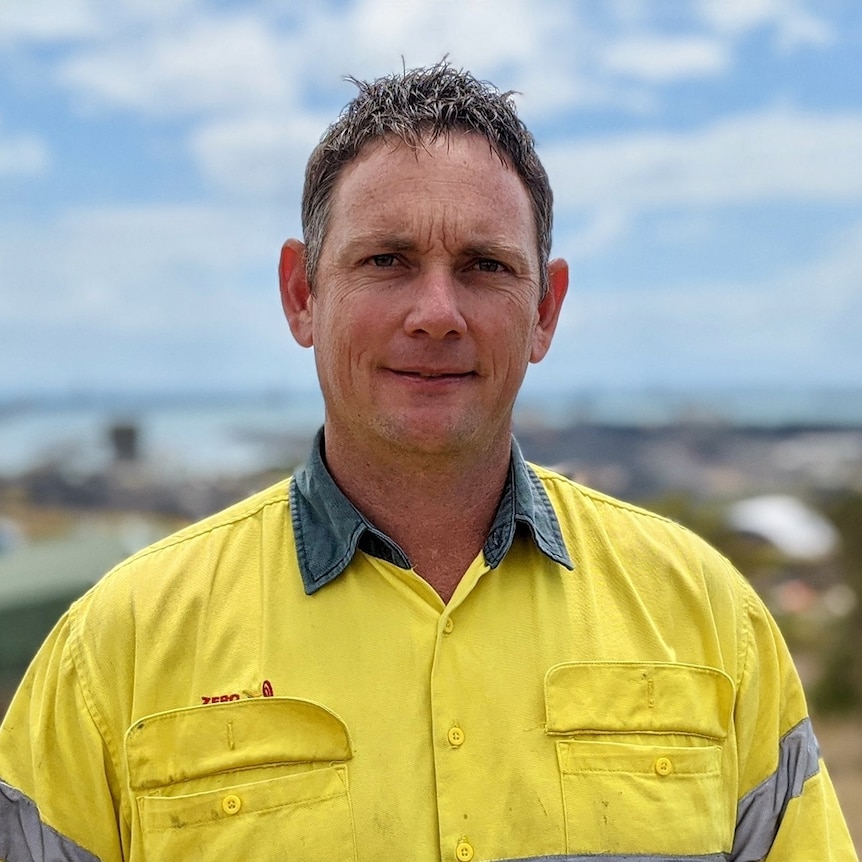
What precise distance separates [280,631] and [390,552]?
0.23m

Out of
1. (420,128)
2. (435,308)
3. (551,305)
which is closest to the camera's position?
(435,308)

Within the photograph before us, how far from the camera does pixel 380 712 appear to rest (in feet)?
6.12

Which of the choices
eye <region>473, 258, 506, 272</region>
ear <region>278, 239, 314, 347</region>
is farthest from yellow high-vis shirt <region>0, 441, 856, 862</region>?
eye <region>473, 258, 506, 272</region>

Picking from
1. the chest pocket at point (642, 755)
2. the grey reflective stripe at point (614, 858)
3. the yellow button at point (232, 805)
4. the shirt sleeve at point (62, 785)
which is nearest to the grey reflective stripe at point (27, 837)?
the shirt sleeve at point (62, 785)

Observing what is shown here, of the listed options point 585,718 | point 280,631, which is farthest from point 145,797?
point 585,718

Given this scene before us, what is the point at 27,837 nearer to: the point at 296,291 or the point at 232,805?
the point at 232,805

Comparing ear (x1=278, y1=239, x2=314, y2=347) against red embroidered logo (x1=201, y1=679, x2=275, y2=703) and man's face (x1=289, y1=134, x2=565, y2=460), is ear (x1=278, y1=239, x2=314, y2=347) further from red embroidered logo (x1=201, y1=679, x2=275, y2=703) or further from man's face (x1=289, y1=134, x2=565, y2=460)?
red embroidered logo (x1=201, y1=679, x2=275, y2=703)

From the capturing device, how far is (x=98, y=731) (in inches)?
75.1

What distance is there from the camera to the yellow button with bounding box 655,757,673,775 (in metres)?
1.95

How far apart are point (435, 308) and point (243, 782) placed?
0.82 metres

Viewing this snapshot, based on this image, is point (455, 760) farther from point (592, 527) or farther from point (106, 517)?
point (106, 517)

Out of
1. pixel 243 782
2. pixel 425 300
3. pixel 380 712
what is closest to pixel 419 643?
pixel 380 712

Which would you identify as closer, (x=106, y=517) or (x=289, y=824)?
(x=289, y=824)

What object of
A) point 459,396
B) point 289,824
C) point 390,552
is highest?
point 459,396
